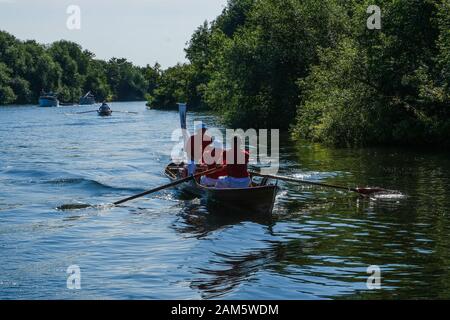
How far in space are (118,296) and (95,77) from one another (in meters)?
150

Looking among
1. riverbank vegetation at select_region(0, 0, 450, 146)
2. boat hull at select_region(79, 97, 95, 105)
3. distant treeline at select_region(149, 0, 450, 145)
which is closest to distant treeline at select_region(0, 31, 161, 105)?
boat hull at select_region(79, 97, 95, 105)

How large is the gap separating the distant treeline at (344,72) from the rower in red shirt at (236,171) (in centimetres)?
1293

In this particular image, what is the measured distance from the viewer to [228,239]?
14469mm

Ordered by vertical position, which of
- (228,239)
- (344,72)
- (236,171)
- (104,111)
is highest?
(344,72)

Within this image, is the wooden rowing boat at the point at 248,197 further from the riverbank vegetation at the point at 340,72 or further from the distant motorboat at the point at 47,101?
the distant motorboat at the point at 47,101

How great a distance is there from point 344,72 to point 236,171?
16079mm

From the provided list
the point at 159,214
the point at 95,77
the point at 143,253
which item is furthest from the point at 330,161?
the point at 95,77

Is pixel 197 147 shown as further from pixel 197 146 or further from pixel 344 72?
pixel 344 72

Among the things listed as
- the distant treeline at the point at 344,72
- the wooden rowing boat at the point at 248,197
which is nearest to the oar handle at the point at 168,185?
the wooden rowing boat at the point at 248,197

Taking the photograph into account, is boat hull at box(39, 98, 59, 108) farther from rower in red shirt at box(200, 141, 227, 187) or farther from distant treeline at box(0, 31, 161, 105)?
rower in red shirt at box(200, 141, 227, 187)

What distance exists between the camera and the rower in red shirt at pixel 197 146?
19797mm

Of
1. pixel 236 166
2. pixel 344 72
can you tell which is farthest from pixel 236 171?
pixel 344 72

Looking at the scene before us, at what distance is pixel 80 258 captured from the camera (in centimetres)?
1308
